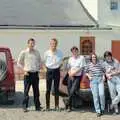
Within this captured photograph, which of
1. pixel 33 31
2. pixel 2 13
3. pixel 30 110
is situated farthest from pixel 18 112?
pixel 2 13

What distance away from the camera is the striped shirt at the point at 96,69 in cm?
1311

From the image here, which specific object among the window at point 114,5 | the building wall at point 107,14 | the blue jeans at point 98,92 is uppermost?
the window at point 114,5

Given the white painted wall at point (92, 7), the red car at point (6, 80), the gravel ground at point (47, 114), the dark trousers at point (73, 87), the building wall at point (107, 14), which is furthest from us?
the white painted wall at point (92, 7)

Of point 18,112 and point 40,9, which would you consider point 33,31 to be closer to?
point 40,9

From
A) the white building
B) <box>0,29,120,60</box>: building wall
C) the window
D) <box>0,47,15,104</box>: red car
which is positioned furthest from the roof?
<box>0,47,15,104</box>: red car

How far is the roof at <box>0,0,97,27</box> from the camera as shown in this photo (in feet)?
86.9

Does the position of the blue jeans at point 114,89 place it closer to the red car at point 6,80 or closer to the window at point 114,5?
the red car at point 6,80

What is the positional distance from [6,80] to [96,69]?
100 inches

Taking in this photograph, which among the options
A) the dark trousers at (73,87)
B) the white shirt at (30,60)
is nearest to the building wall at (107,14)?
the dark trousers at (73,87)

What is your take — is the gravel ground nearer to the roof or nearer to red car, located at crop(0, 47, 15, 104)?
red car, located at crop(0, 47, 15, 104)

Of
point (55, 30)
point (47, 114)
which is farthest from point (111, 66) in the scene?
point (55, 30)

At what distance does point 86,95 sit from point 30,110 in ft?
4.89

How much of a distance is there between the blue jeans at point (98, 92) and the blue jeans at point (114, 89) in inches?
10.7

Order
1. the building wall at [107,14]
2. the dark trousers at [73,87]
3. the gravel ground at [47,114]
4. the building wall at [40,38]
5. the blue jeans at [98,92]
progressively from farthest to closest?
the building wall at [107,14] < the building wall at [40,38] < the dark trousers at [73,87] < the blue jeans at [98,92] < the gravel ground at [47,114]
